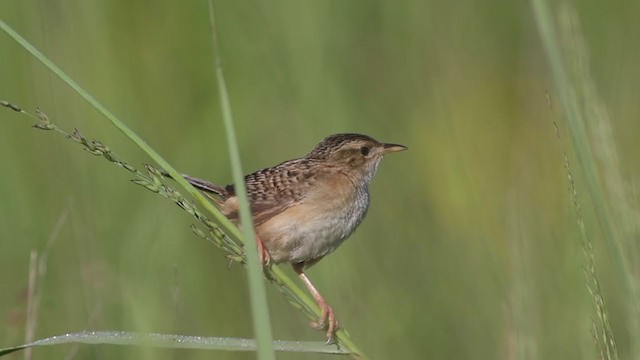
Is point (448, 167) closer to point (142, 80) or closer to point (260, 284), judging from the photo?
point (142, 80)

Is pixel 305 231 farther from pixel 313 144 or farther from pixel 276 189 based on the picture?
pixel 313 144

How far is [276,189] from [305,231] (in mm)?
242

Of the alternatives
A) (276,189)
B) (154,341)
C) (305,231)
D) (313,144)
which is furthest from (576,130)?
(313,144)

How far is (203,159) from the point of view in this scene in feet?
20.2

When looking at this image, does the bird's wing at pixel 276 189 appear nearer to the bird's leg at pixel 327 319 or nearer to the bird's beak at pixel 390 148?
the bird's leg at pixel 327 319

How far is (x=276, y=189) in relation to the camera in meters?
4.15

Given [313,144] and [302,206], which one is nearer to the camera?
[302,206]

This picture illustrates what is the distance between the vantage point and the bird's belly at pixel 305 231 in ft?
13.0

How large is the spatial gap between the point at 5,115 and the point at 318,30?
64.1 inches

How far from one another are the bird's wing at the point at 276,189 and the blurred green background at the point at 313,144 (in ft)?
1.47

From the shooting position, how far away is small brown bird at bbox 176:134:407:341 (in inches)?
156

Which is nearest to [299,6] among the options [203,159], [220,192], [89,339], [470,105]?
[203,159]

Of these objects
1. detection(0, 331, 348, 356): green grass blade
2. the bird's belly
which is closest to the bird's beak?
the bird's belly

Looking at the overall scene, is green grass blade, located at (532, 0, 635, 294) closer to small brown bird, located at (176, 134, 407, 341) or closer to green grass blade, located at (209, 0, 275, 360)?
green grass blade, located at (209, 0, 275, 360)
